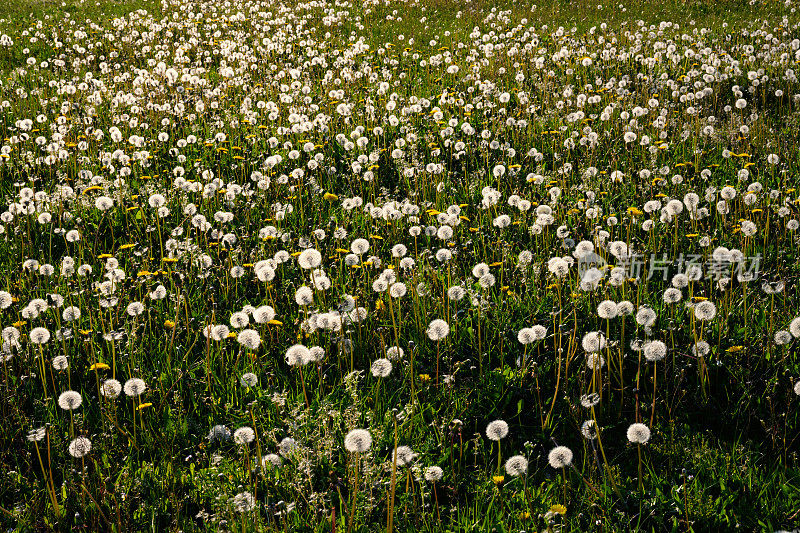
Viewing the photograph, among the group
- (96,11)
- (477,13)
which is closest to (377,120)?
(477,13)

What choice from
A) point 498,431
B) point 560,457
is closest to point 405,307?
point 498,431

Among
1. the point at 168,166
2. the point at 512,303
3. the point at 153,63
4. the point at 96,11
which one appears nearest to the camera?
the point at 512,303

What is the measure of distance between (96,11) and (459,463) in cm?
1379

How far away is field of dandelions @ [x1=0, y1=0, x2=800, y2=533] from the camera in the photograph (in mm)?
2289

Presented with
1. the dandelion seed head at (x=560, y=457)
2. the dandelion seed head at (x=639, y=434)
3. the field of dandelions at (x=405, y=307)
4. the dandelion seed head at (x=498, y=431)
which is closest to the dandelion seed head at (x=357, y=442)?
the field of dandelions at (x=405, y=307)

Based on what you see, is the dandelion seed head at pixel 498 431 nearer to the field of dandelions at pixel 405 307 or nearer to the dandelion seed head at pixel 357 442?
the field of dandelions at pixel 405 307

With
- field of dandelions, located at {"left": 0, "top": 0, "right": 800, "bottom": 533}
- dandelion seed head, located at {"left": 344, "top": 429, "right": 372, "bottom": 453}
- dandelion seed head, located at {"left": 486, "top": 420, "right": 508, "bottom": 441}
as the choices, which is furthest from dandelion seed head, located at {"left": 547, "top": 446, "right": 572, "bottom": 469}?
dandelion seed head, located at {"left": 344, "top": 429, "right": 372, "bottom": 453}

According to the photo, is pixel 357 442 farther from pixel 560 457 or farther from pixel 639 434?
pixel 639 434

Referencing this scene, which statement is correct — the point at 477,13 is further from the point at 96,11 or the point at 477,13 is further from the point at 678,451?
the point at 678,451

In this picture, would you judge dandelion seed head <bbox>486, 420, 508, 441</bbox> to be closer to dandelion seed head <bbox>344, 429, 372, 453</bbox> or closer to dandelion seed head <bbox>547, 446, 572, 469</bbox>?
dandelion seed head <bbox>547, 446, 572, 469</bbox>

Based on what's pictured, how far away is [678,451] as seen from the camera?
2.43 m

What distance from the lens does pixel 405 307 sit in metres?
3.46

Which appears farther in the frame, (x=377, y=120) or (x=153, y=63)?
(x=153, y=63)

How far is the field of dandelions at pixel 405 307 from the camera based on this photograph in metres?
2.29
